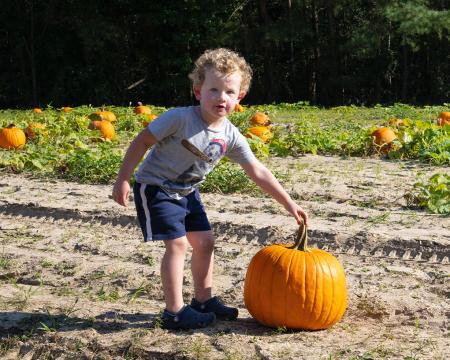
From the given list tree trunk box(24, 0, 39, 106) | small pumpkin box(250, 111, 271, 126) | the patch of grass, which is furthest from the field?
tree trunk box(24, 0, 39, 106)

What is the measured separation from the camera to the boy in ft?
12.0

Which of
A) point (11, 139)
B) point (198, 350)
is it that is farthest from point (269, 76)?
point (198, 350)

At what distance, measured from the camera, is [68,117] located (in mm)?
11984

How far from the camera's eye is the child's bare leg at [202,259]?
389 cm

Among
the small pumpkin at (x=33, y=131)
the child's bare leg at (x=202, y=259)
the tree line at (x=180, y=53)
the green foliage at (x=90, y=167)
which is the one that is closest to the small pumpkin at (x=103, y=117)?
the small pumpkin at (x=33, y=131)

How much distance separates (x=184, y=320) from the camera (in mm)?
3729

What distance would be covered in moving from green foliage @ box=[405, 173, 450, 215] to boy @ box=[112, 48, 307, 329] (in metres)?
2.37

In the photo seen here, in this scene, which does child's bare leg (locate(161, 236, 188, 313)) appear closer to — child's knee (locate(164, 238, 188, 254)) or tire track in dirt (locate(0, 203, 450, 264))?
child's knee (locate(164, 238, 188, 254))

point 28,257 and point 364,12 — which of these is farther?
point 364,12

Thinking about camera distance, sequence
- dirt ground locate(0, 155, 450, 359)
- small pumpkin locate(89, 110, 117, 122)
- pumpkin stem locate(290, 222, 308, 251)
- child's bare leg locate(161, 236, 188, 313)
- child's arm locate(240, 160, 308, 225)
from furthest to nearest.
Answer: small pumpkin locate(89, 110, 117, 122) → child's arm locate(240, 160, 308, 225) → pumpkin stem locate(290, 222, 308, 251) → child's bare leg locate(161, 236, 188, 313) → dirt ground locate(0, 155, 450, 359)

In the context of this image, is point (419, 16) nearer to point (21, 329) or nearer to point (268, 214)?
point (268, 214)

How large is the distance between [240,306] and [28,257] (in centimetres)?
160

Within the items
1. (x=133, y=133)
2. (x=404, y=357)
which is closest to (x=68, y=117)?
(x=133, y=133)

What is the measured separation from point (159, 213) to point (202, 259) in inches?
13.9
